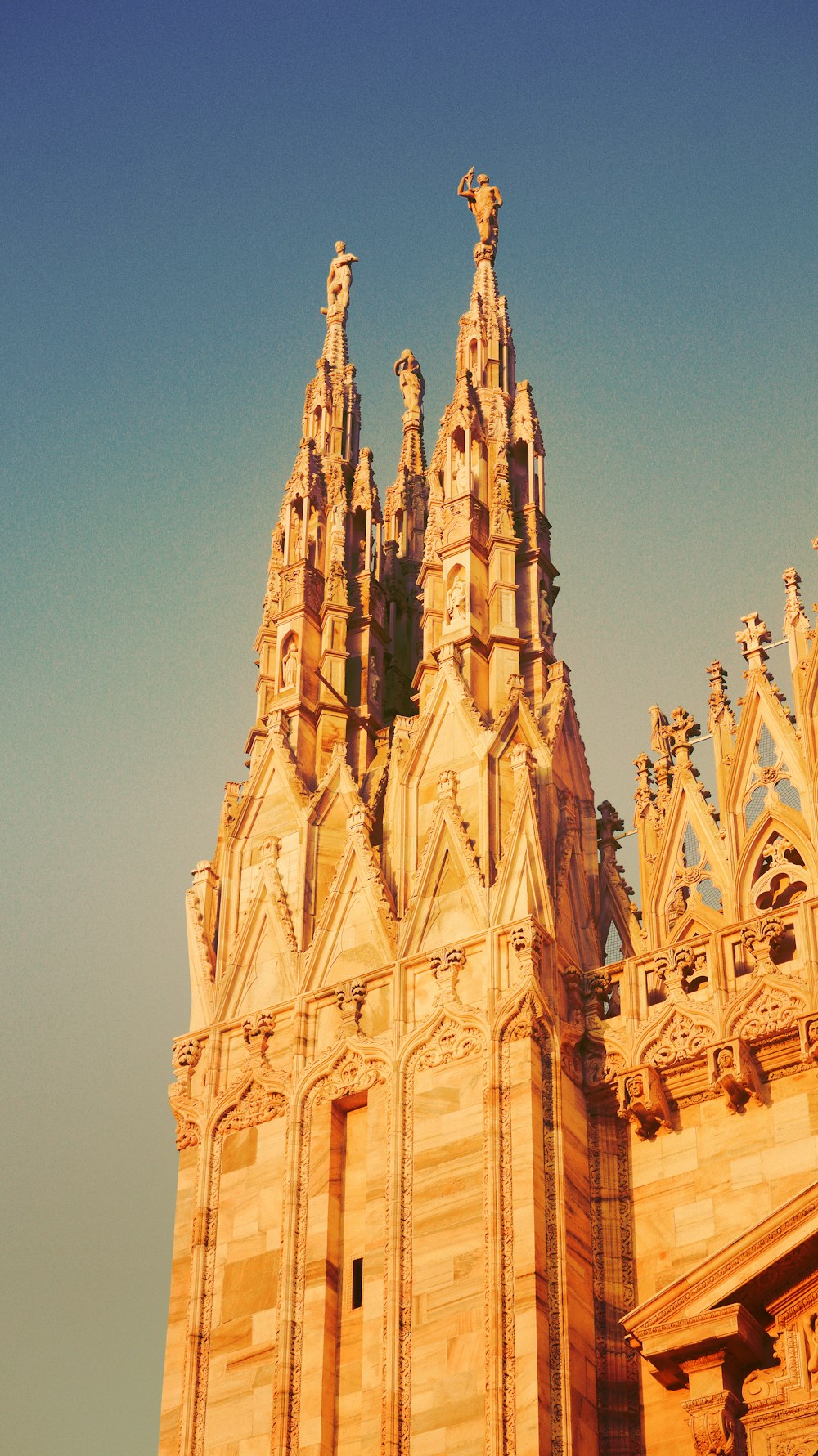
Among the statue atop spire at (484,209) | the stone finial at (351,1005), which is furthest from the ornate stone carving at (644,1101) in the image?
the statue atop spire at (484,209)

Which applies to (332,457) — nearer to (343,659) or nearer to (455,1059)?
(343,659)

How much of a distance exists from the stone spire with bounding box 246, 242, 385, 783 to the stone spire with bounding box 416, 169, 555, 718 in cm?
122

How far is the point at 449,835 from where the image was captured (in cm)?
2734

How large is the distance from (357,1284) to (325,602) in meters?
9.27

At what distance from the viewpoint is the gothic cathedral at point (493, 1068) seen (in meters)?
23.6

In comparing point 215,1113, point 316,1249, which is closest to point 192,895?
point 215,1113

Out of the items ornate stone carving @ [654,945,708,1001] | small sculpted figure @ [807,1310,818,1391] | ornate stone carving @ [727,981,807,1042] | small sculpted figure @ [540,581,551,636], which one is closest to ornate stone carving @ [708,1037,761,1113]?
ornate stone carving @ [727,981,807,1042]

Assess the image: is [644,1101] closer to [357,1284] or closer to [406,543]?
[357,1284]

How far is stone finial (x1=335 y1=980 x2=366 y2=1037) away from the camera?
87.6ft

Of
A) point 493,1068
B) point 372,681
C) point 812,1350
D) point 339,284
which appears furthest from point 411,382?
point 812,1350

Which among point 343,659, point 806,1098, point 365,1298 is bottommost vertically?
point 365,1298

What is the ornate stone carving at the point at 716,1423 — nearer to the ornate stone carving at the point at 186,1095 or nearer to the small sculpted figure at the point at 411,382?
the ornate stone carving at the point at 186,1095

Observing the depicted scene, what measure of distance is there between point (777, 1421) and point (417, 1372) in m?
3.33

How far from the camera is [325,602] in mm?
31672
